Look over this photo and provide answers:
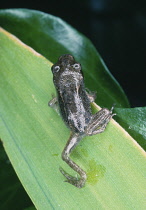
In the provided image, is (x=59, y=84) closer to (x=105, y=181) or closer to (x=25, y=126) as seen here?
(x=25, y=126)

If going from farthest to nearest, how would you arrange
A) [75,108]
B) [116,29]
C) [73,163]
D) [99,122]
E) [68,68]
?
[116,29] < [68,68] < [75,108] < [99,122] < [73,163]

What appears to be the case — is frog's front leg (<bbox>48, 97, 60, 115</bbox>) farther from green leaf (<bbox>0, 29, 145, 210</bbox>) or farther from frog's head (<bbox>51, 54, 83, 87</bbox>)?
frog's head (<bbox>51, 54, 83, 87</bbox>)

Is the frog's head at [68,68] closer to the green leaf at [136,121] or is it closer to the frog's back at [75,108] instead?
the frog's back at [75,108]

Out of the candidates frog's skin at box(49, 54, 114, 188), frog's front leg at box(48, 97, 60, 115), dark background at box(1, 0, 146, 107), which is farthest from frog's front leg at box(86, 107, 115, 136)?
dark background at box(1, 0, 146, 107)

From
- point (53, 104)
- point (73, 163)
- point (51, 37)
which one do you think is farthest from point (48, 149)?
point (51, 37)

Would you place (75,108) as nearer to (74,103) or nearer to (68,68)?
(74,103)

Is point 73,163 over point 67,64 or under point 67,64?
under

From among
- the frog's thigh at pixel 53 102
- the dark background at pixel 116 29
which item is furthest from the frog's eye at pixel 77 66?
the dark background at pixel 116 29

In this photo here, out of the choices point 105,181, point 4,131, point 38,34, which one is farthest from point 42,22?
point 105,181
